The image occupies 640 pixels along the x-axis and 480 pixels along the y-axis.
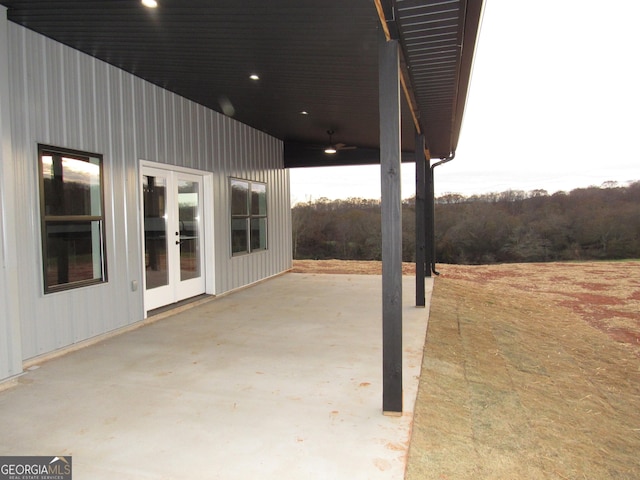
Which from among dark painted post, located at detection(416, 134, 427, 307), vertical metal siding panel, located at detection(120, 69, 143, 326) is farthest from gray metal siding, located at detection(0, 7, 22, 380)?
dark painted post, located at detection(416, 134, 427, 307)

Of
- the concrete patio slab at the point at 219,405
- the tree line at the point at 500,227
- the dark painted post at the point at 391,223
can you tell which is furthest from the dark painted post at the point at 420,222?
the tree line at the point at 500,227

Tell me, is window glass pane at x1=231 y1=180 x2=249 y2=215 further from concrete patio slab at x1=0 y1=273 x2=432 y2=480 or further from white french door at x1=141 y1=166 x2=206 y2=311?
concrete patio slab at x1=0 y1=273 x2=432 y2=480

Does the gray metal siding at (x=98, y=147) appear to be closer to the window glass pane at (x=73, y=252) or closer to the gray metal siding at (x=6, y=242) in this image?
the window glass pane at (x=73, y=252)

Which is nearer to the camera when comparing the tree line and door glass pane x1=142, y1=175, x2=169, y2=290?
door glass pane x1=142, y1=175, x2=169, y2=290

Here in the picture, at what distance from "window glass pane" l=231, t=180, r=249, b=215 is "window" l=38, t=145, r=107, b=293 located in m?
3.00

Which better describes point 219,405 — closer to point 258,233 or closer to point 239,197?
point 239,197

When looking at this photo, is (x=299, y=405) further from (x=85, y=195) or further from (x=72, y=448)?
(x=85, y=195)

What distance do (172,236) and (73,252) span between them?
5.46 feet

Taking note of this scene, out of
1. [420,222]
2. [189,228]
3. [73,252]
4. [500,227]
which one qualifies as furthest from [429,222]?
[500,227]

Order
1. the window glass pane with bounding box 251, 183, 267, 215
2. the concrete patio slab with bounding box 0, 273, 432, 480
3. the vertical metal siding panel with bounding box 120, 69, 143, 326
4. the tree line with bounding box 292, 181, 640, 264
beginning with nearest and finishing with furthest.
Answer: the concrete patio slab with bounding box 0, 273, 432, 480, the vertical metal siding panel with bounding box 120, 69, 143, 326, the window glass pane with bounding box 251, 183, 267, 215, the tree line with bounding box 292, 181, 640, 264

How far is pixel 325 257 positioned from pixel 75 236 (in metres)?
13.5

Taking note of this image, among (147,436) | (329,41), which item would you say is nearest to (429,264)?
(329,41)

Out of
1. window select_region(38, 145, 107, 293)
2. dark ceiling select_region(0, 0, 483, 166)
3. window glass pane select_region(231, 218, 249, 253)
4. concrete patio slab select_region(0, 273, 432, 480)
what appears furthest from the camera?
window glass pane select_region(231, 218, 249, 253)

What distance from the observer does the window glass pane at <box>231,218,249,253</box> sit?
692 centimetres
